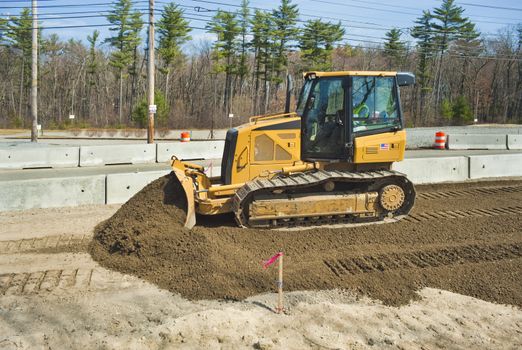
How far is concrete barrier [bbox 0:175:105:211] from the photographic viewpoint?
1125cm

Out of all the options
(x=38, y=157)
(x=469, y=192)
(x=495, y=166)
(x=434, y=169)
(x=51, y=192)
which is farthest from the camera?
(x=38, y=157)

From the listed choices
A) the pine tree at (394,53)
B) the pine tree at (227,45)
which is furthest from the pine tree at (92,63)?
the pine tree at (394,53)

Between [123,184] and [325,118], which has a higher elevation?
[325,118]

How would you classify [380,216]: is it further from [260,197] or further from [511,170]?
[511,170]

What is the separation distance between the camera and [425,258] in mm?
7898

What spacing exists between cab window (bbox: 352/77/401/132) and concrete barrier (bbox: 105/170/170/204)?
18.6 feet

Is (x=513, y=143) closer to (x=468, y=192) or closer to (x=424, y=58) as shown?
(x=468, y=192)

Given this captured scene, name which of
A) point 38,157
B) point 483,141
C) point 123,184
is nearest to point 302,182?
point 123,184

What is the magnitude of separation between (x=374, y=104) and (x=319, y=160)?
1.51m

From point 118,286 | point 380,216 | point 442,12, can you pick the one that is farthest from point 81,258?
point 442,12

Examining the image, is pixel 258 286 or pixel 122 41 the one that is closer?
pixel 258 286

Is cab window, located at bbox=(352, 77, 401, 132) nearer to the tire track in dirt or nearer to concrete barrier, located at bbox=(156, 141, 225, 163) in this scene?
the tire track in dirt

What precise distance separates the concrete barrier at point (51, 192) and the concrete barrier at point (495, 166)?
1122cm

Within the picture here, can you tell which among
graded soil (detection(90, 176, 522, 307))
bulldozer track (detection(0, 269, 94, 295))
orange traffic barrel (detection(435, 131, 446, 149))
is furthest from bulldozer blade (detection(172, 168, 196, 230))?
orange traffic barrel (detection(435, 131, 446, 149))
